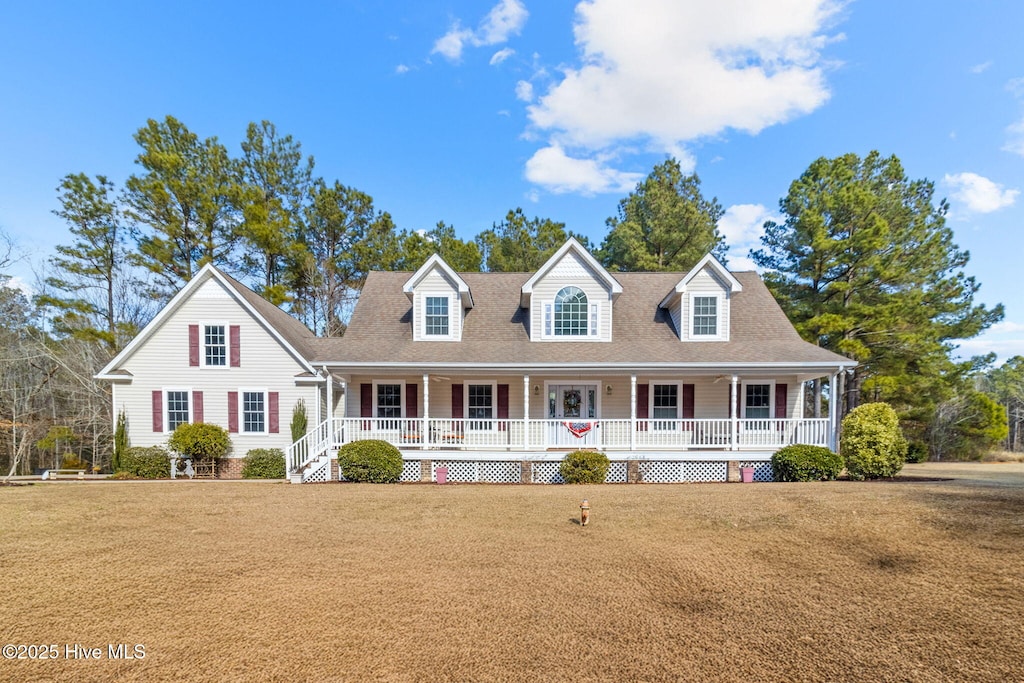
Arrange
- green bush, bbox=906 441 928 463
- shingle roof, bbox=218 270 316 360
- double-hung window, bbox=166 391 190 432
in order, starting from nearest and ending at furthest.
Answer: double-hung window, bbox=166 391 190 432 → shingle roof, bbox=218 270 316 360 → green bush, bbox=906 441 928 463

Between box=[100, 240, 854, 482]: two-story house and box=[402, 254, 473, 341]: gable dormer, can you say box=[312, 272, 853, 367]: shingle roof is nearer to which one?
box=[100, 240, 854, 482]: two-story house

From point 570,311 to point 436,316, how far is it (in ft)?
16.5

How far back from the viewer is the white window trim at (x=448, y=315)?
16469mm

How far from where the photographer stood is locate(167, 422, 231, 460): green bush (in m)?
15.8

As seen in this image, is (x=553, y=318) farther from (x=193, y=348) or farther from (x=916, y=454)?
(x=916, y=454)

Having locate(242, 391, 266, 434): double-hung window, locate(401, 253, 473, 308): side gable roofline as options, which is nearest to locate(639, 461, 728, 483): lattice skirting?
locate(401, 253, 473, 308): side gable roofline

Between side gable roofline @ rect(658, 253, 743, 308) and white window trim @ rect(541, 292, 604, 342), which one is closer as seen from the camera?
side gable roofline @ rect(658, 253, 743, 308)

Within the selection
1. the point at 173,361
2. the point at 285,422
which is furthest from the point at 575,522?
the point at 173,361

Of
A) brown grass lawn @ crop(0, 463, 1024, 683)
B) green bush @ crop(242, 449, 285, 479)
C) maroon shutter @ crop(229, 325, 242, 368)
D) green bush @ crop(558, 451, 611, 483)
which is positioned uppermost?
maroon shutter @ crop(229, 325, 242, 368)

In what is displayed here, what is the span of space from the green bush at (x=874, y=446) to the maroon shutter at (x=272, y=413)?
19199 millimetres

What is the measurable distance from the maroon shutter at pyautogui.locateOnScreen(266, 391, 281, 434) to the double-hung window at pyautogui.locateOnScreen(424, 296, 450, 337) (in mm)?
6366

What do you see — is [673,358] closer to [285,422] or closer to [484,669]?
[484,669]

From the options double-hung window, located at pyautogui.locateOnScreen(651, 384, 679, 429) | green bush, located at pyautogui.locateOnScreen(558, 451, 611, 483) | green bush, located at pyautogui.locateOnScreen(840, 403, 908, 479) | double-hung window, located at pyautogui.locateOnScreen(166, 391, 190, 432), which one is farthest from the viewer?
double-hung window, located at pyautogui.locateOnScreen(166, 391, 190, 432)

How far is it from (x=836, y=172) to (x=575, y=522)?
84.2ft
